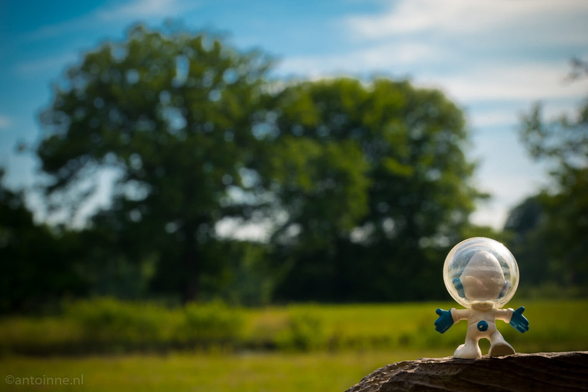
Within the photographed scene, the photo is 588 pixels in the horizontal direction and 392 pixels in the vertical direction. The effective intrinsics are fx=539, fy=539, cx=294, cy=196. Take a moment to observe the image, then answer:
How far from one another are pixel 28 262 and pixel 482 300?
962 inches

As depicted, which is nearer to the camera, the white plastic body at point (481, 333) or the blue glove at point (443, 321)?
the white plastic body at point (481, 333)

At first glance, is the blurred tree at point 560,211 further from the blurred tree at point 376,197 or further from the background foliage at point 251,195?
the blurred tree at point 376,197

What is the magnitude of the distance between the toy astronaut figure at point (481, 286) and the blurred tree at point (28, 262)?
2364 cm

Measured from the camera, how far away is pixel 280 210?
33312 mm

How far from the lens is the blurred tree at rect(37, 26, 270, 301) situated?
86.2 ft

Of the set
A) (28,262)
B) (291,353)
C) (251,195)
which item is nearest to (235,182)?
(251,195)

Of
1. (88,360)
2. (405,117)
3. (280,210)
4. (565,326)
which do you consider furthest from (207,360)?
(405,117)

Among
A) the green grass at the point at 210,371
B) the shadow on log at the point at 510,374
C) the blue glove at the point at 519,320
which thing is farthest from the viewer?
the green grass at the point at 210,371

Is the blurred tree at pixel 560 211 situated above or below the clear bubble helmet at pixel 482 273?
above

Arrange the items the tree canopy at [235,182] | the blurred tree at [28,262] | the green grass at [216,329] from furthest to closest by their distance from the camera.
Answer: the tree canopy at [235,182]
the blurred tree at [28,262]
the green grass at [216,329]

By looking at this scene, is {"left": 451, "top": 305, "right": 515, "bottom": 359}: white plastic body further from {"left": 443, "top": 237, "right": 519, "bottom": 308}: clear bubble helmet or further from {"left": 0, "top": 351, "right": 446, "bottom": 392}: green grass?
{"left": 0, "top": 351, "right": 446, "bottom": 392}: green grass

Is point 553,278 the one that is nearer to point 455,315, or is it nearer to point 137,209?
point 137,209

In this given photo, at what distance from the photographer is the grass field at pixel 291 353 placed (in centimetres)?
1106

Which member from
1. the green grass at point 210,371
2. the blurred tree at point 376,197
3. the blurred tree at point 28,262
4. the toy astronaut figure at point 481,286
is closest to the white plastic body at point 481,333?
the toy astronaut figure at point 481,286
